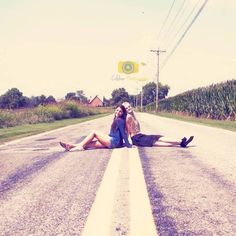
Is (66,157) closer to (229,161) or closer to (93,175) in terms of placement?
(93,175)

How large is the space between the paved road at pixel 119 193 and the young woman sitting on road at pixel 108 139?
4.05 ft

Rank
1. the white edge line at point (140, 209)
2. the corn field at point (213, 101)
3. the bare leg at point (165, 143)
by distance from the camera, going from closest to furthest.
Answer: the white edge line at point (140, 209) → the bare leg at point (165, 143) → the corn field at point (213, 101)

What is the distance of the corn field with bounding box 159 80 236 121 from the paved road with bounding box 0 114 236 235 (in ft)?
71.3

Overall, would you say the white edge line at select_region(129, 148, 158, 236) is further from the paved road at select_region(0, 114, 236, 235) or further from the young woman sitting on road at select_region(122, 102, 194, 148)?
the young woman sitting on road at select_region(122, 102, 194, 148)

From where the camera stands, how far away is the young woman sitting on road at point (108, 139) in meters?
8.46

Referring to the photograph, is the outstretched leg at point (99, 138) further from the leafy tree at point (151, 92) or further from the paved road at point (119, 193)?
the leafy tree at point (151, 92)

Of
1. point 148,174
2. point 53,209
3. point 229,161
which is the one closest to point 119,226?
point 53,209

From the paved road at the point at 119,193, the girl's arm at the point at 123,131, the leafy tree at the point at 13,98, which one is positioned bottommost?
the paved road at the point at 119,193

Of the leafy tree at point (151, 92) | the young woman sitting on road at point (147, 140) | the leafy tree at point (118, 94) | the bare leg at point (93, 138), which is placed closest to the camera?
the bare leg at point (93, 138)

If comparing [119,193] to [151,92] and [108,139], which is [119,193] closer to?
[108,139]

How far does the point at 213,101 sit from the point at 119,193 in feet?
95.9

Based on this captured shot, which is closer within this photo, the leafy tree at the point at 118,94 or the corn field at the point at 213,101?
the corn field at the point at 213,101

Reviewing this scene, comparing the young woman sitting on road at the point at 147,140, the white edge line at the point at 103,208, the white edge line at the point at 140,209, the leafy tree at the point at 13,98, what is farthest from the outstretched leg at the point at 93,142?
the leafy tree at the point at 13,98

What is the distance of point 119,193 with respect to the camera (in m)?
4.30
